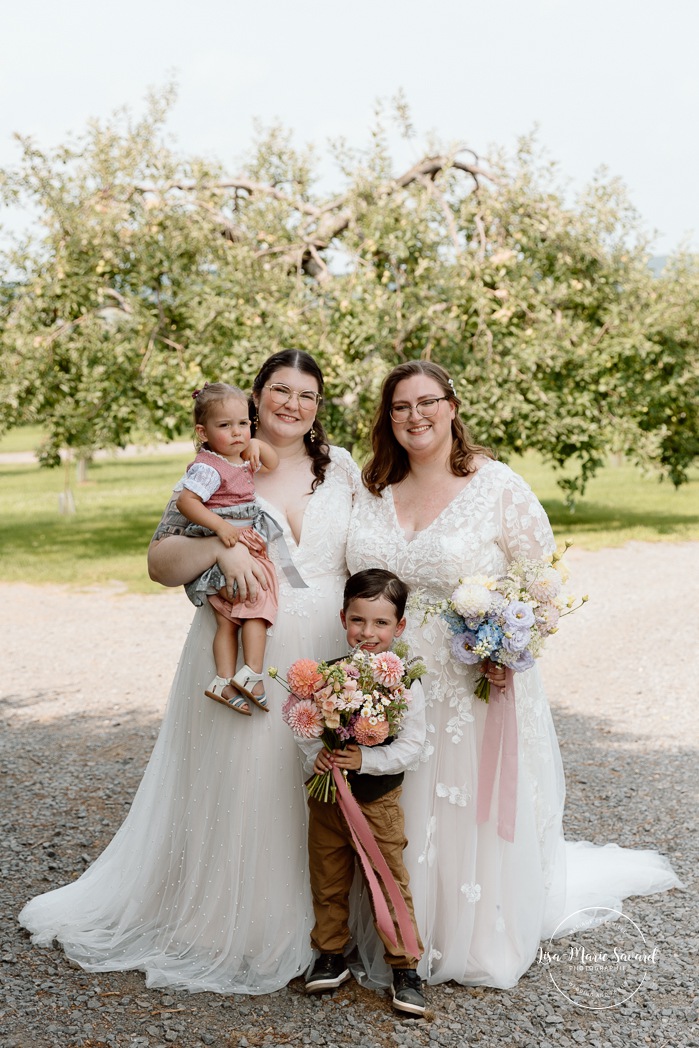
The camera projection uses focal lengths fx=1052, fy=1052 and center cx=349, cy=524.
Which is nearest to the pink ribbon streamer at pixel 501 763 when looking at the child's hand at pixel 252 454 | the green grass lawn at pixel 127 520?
the child's hand at pixel 252 454

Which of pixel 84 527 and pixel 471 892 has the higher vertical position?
pixel 471 892

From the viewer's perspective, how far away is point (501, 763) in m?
3.99

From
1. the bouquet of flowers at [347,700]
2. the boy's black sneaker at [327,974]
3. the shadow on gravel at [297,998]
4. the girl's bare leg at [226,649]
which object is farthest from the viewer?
the girl's bare leg at [226,649]

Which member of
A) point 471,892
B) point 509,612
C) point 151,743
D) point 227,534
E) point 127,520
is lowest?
point 127,520

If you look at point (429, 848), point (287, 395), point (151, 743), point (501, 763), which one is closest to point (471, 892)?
point (429, 848)

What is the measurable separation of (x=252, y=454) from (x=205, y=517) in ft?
1.06

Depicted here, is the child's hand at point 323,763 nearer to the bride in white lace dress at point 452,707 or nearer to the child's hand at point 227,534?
the bride in white lace dress at point 452,707

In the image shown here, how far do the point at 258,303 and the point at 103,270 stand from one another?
94.5 inches

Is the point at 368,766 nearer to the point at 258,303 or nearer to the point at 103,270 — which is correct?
the point at 258,303

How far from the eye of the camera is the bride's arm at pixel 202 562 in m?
3.84

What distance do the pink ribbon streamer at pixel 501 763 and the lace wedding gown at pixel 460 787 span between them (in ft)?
0.14

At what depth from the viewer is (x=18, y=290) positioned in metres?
15.1

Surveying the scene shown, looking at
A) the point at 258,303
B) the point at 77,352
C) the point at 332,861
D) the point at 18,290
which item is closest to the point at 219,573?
the point at 332,861

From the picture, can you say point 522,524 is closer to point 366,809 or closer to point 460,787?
point 460,787
